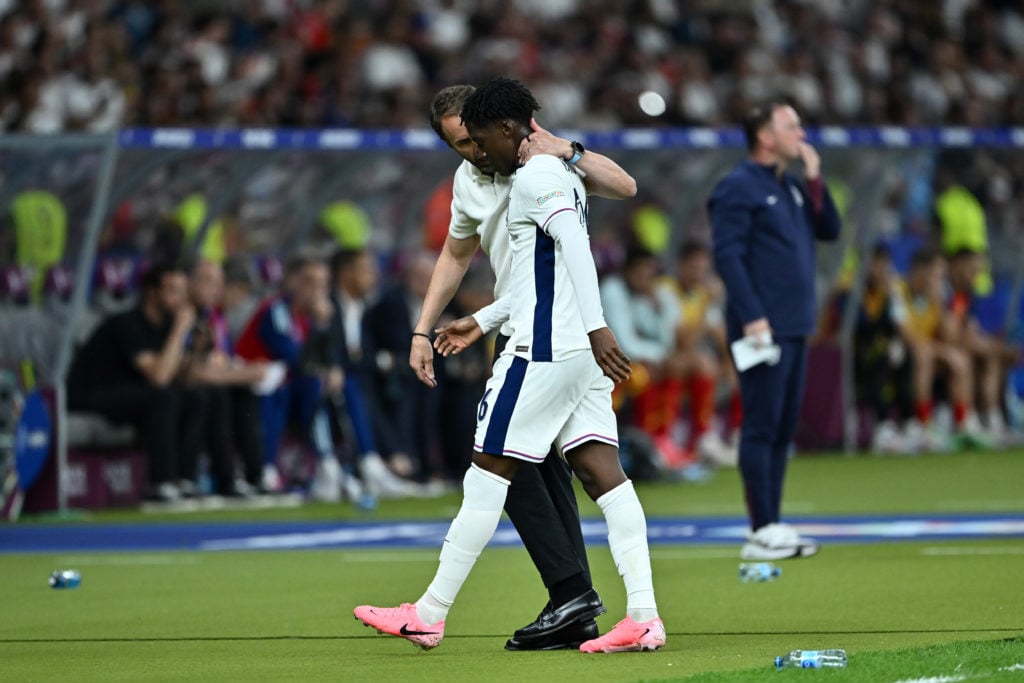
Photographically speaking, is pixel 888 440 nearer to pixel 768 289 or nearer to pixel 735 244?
pixel 768 289

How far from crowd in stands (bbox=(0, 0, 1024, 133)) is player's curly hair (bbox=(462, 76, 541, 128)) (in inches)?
481

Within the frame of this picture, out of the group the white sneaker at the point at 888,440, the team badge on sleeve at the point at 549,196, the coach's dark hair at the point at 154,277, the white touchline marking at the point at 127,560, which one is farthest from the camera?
the white sneaker at the point at 888,440

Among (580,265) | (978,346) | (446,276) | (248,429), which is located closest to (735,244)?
(446,276)

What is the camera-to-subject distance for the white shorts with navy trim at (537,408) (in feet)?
22.7

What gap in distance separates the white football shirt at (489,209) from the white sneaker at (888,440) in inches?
529

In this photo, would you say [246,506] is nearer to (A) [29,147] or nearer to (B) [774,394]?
(A) [29,147]

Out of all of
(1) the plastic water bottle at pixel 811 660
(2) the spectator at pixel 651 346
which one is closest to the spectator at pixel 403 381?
(2) the spectator at pixel 651 346

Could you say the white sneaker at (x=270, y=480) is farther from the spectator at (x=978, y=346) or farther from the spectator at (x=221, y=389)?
the spectator at (x=978, y=346)

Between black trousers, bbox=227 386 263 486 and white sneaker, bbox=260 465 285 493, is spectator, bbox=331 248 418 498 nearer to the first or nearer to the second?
white sneaker, bbox=260 465 285 493

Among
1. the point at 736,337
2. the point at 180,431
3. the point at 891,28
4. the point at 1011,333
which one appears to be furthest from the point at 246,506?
the point at 891,28

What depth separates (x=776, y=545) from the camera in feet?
33.7

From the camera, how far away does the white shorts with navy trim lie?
6.91 meters

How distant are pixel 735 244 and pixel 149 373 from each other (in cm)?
619

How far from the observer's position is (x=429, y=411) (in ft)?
55.5
